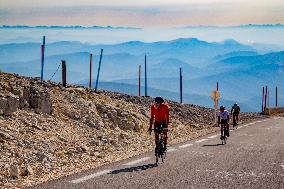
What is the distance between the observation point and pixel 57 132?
18797mm

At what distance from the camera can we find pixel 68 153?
1652 centimetres

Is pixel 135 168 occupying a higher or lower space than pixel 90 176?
lower

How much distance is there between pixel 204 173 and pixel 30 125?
26.8 feet

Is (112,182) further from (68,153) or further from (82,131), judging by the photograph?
(82,131)

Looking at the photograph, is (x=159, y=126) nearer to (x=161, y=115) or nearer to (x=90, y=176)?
(x=161, y=115)

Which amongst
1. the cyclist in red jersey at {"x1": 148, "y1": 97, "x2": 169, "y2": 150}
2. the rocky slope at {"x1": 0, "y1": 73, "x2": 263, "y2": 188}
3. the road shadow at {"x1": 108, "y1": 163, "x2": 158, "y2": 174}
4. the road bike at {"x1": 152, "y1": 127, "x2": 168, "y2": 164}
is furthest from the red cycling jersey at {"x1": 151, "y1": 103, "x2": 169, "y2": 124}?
the rocky slope at {"x1": 0, "y1": 73, "x2": 263, "y2": 188}

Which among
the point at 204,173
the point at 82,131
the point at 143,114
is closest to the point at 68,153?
the point at 82,131

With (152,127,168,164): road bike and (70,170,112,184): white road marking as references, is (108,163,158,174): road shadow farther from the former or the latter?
(152,127,168,164): road bike

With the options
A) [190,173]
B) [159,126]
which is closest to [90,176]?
[190,173]

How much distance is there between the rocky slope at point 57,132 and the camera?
538 inches

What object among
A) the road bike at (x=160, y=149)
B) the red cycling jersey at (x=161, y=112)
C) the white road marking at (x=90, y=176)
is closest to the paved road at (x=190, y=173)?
the white road marking at (x=90, y=176)

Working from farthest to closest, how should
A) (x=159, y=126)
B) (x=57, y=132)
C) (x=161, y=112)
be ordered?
1. (x=57, y=132)
2. (x=159, y=126)
3. (x=161, y=112)

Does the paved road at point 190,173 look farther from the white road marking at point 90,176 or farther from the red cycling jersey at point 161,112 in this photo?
the red cycling jersey at point 161,112

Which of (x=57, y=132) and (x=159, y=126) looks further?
(x=57, y=132)
